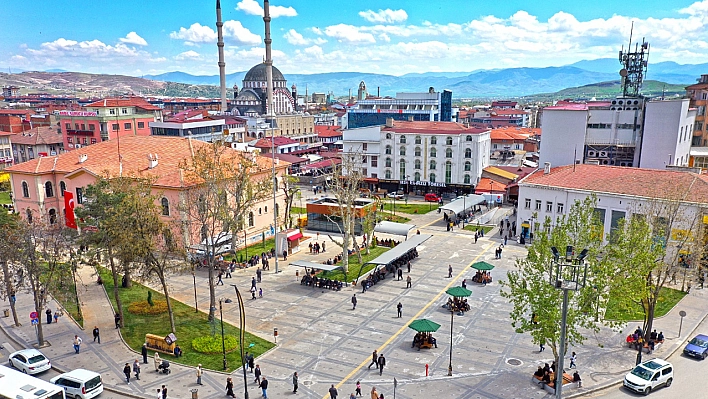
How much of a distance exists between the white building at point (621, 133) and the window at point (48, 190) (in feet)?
203

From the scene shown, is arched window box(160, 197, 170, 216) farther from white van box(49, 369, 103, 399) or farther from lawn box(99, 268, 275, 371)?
white van box(49, 369, 103, 399)

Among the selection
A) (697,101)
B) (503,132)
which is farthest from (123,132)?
(697,101)

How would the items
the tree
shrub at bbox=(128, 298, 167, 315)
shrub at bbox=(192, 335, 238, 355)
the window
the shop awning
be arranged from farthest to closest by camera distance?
the window < the shop awning < shrub at bbox=(128, 298, 167, 315) < shrub at bbox=(192, 335, 238, 355) < the tree

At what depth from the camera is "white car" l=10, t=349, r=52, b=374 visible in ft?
88.6

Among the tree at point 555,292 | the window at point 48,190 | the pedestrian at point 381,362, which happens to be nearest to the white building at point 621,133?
the tree at point 555,292

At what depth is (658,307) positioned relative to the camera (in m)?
36.5

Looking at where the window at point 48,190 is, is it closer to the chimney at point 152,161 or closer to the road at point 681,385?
the chimney at point 152,161

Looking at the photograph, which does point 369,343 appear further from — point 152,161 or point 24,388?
point 152,161

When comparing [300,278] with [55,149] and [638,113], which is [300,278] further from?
[55,149]

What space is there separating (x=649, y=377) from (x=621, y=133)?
47221 mm

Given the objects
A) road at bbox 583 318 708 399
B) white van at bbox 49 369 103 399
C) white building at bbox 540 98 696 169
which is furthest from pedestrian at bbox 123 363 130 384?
white building at bbox 540 98 696 169

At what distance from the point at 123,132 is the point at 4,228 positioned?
64.7 m

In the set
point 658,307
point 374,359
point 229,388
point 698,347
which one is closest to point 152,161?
point 229,388

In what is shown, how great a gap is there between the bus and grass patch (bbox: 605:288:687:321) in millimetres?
28230
